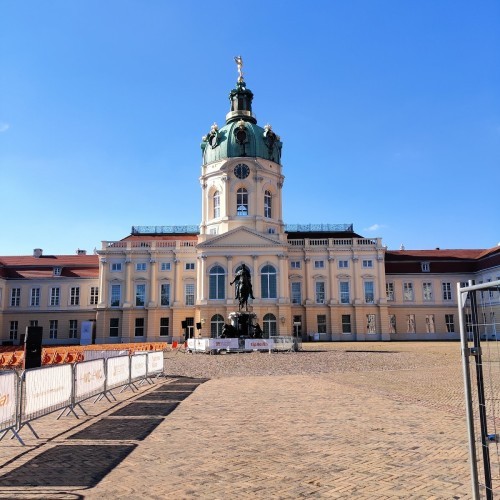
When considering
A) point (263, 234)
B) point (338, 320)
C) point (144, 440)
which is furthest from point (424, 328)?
point (144, 440)

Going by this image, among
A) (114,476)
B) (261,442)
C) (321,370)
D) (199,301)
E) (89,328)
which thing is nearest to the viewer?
(114,476)

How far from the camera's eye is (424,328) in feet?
210

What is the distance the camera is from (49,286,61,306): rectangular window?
62.9 m

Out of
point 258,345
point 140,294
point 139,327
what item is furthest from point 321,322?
point 258,345

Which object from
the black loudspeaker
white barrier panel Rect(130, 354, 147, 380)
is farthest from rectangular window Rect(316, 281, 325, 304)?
the black loudspeaker

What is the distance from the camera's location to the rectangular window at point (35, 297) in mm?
62875

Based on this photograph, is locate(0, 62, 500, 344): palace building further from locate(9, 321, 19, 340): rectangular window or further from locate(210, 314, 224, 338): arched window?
locate(210, 314, 224, 338): arched window

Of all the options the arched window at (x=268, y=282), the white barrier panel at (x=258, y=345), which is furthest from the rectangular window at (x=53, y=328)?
the white barrier panel at (x=258, y=345)

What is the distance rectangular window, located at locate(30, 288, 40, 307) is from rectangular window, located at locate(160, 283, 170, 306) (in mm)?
16346

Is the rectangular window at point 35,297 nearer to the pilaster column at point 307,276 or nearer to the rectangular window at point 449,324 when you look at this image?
the pilaster column at point 307,276

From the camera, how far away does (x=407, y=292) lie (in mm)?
65125

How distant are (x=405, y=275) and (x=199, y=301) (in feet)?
93.1

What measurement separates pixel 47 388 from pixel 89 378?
2541 mm

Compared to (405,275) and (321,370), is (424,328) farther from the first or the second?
(321,370)
